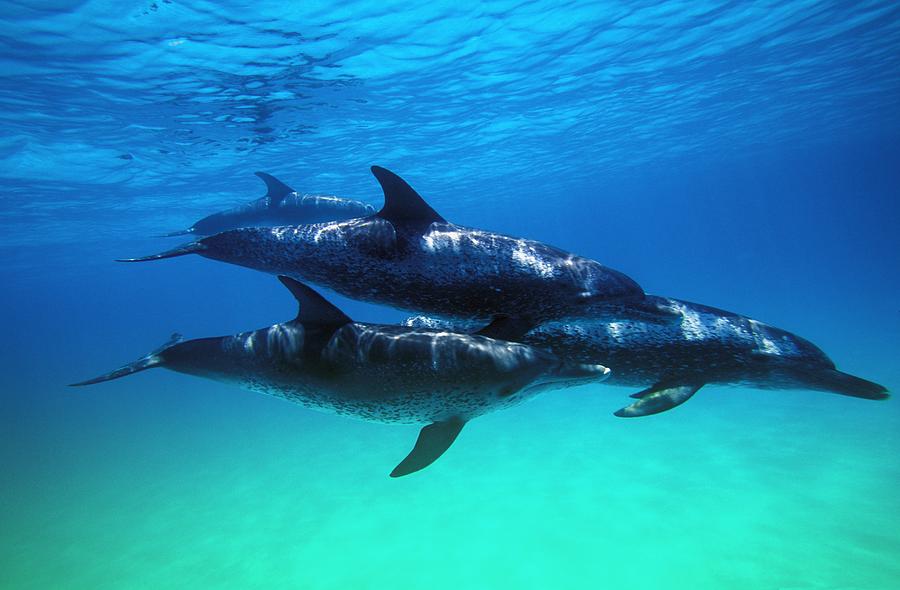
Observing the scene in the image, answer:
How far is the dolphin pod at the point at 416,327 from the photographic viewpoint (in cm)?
449

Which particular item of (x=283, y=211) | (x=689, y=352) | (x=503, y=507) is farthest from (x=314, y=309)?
(x=283, y=211)

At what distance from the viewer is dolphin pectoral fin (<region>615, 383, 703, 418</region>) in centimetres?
555

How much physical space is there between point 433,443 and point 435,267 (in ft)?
5.91

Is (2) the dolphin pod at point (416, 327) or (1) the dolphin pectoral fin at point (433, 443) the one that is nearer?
(2) the dolphin pod at point (416, 327)

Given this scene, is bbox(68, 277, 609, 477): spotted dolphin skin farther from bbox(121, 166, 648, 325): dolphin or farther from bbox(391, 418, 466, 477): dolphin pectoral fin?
bbox(121, 166, 648, 325): dolphin

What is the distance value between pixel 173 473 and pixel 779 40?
1226 inches

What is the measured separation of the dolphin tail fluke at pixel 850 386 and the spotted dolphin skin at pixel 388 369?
3050 millimetres

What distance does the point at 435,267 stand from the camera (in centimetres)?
471

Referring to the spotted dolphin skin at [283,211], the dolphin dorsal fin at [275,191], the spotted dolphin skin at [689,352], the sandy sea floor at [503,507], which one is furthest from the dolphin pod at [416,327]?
the dolphin dorsal fin at [275,191]

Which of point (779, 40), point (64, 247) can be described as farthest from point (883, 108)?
point (64, 247)

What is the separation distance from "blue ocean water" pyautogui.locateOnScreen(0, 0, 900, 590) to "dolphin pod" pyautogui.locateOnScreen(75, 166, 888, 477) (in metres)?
6.95

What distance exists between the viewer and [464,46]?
669 inches

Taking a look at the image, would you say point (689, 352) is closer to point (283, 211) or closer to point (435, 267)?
point (435, 267)

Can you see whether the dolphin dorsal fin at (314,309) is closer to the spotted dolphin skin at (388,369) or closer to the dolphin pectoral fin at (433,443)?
the spotted dolphin skin at (388,369)
